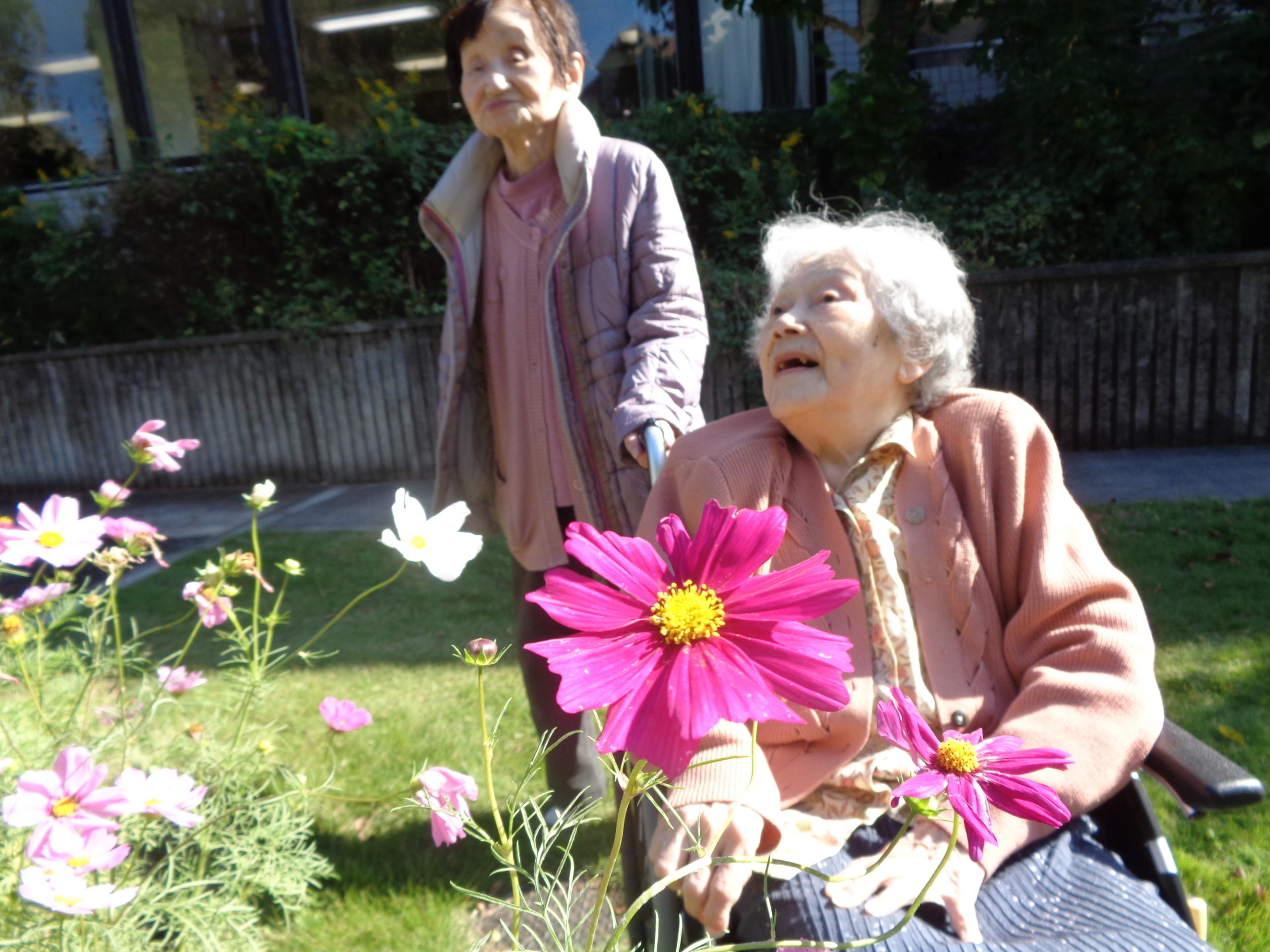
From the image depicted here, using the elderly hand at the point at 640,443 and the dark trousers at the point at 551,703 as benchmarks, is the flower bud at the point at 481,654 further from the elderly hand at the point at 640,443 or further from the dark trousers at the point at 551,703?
the dark trousers at the point at 551,703

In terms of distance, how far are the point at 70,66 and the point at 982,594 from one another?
33.5 ft

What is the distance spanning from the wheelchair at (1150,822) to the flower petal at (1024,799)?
70cm

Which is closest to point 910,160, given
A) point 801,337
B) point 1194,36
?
point 1194,36

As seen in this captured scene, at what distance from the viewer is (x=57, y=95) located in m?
8.92

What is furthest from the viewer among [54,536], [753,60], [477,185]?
[753,60]

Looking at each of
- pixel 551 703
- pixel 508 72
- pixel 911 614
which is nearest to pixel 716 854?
pixel 911 614

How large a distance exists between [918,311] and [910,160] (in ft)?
18.3

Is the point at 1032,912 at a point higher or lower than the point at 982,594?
lower

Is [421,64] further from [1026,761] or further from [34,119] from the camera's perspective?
[1026,761]

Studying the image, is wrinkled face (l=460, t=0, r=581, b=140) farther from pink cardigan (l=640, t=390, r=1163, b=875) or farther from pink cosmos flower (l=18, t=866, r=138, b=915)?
pink cosmos flower (l=18, t=866, r=138, b=915)

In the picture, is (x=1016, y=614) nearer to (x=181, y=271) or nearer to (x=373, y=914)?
(x=373, y=914)

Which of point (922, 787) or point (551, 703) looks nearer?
point (922, 787)

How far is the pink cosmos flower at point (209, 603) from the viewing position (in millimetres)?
1253

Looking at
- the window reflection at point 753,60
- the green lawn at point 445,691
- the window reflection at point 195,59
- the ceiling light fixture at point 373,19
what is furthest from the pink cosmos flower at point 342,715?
the window reflection at point 195,59
